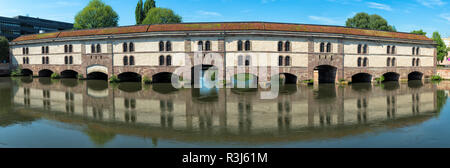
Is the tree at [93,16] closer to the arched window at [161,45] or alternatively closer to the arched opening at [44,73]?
the arched opening at [44,73]

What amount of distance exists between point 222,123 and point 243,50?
20413 mm

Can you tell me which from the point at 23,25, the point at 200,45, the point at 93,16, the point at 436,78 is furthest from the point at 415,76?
the point at 23,25

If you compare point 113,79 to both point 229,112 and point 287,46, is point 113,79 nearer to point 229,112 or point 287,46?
point 287,46

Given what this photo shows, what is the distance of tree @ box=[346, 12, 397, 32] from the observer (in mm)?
60625

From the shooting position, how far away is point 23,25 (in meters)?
77.9

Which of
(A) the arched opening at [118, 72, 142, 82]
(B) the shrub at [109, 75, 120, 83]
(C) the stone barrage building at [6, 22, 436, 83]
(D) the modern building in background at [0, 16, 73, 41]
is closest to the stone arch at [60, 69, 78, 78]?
(C) the stone barrage building at [6, 22, 436, 83]

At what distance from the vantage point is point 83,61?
37969mm

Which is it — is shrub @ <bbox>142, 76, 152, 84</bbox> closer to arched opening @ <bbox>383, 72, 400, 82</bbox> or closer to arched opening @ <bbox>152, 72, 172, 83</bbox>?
arched opening @ <bbox>152, 72, 172, 83</bbox>

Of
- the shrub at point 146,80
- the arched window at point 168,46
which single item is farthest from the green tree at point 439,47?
the shrub at point 146,80

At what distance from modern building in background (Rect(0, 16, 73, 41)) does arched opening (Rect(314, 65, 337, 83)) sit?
82.1m

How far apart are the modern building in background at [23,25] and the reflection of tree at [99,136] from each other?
8357cm
